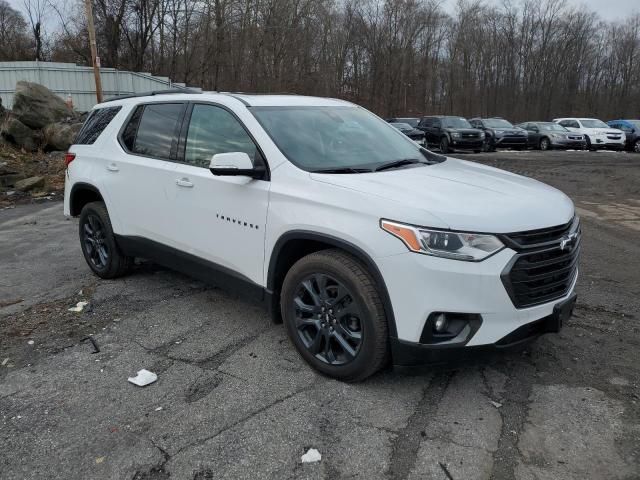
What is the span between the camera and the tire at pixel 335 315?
3.19 meters

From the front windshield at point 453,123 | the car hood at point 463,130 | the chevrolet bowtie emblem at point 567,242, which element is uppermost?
the front windshield at point 453,123

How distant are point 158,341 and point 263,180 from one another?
1.54 m

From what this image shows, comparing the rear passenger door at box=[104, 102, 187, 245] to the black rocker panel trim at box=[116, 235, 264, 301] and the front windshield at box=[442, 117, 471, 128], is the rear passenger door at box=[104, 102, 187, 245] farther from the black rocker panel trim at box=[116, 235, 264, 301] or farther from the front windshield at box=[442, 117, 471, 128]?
the front windshield at box=[442, 117, 471, 128]

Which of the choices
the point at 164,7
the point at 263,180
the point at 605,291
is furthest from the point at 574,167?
the point at 164,7

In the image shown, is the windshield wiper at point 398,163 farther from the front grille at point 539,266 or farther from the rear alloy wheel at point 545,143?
the rear alloy wheel at point 545,143

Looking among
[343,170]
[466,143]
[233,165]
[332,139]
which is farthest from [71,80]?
[343,170]

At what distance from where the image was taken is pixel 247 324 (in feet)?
14.8

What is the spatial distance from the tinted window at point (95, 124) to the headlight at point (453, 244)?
12.5 feet

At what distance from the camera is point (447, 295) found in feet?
9.64

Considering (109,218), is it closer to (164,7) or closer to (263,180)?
(263,180)

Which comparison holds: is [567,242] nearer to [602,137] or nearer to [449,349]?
[449,349]

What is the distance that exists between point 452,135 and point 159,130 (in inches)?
830

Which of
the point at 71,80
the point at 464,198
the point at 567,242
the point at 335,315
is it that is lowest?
the point at 335,315

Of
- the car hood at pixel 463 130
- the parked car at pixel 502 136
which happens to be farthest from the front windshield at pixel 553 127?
the car hood at pixel 463 130
